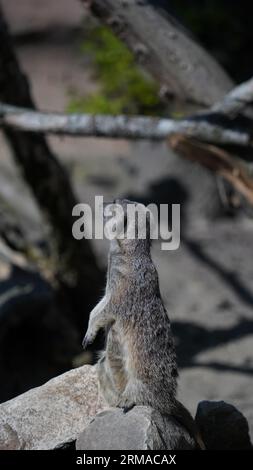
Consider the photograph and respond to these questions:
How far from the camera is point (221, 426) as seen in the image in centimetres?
432

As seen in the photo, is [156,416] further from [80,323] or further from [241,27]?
[241,27]

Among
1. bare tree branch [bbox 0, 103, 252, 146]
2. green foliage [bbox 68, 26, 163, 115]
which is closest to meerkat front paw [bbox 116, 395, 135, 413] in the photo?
bare tree branch [bbox 0, 103, 252, 146]

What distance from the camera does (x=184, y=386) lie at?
6395 mm

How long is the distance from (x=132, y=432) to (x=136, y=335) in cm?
45

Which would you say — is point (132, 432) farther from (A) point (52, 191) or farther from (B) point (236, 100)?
(A) point (52, 191)

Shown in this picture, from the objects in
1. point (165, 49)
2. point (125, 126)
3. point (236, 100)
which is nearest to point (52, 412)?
point (125, 126)

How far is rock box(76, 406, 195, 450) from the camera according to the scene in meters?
3.61

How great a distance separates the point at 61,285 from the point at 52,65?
5.24 m

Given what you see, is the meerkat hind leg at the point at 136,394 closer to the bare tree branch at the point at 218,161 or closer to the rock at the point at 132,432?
the rock at the point at 132,432

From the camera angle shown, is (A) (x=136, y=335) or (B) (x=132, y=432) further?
(A) (x=136, y=335)

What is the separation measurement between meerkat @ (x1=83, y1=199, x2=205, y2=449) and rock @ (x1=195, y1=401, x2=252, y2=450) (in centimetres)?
29

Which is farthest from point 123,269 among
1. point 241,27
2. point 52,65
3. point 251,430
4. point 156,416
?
point 52,65
